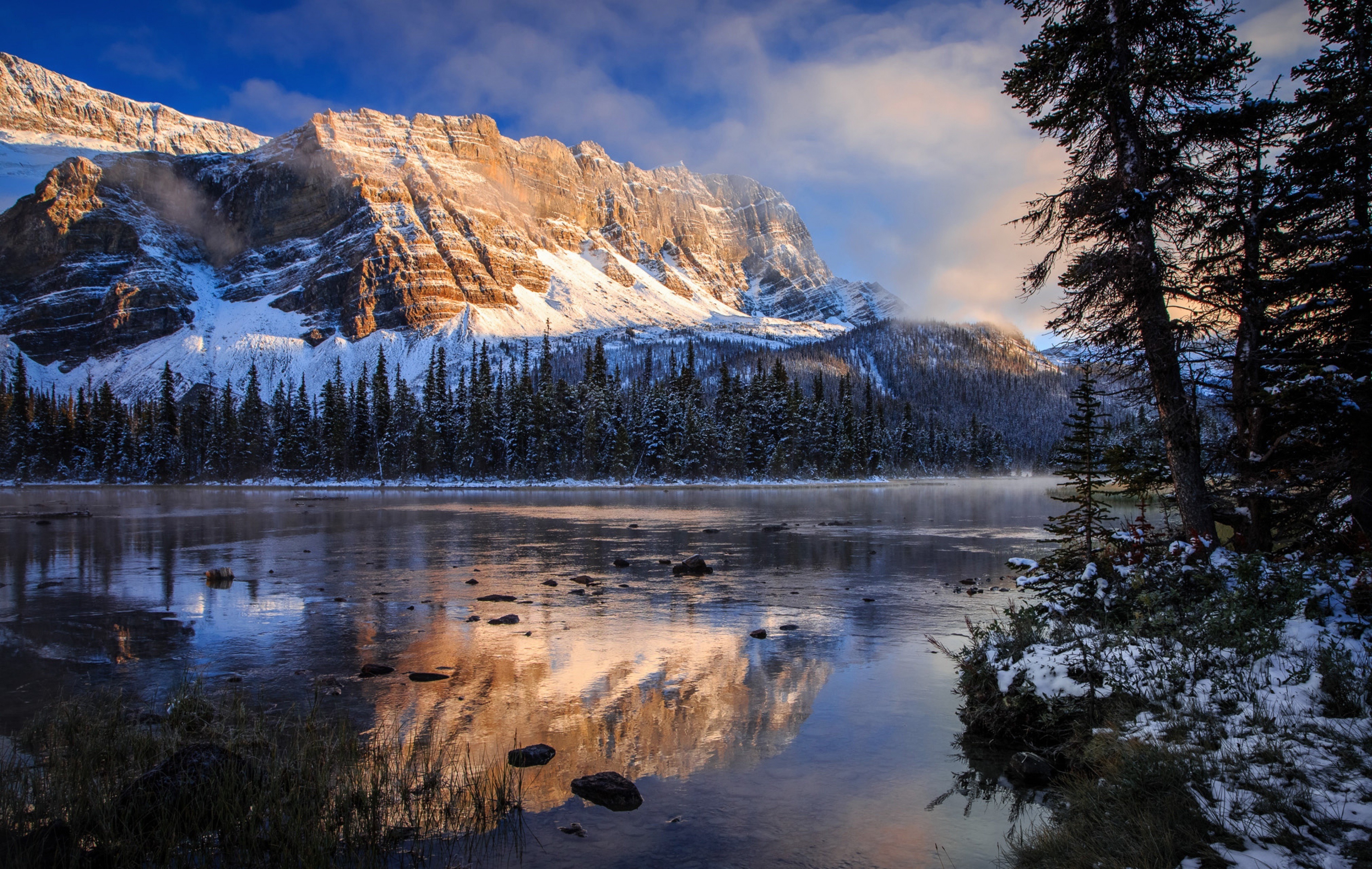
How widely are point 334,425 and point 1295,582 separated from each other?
119 meters

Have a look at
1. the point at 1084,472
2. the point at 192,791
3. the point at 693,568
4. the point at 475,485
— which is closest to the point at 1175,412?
the point at 1084,472

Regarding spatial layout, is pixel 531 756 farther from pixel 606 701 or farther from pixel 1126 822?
pixel 1126 822

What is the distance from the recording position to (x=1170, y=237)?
495 inches

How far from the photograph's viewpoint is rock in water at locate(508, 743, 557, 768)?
905cm

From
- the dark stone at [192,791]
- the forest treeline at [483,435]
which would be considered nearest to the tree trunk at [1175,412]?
the dark stone at [192,791]

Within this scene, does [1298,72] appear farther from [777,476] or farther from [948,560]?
[777,476]

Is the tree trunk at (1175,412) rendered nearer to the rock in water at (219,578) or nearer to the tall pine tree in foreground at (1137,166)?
the tall pine tree in foreground at (1137,166)

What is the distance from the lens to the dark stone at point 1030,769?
8.84 meters

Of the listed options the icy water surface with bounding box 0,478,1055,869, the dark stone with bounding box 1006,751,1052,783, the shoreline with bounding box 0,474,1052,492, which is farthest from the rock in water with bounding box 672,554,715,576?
the shoreline with bounding box 0,474,1052,492

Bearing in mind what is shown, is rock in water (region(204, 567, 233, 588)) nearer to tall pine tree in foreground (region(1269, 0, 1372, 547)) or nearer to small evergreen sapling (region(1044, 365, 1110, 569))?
small evergreen sapling (region(1044, 365, 1110, 569))

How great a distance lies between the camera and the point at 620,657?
14.2 m

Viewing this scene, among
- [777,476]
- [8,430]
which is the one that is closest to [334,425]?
[8,430]

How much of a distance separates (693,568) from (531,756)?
15.9 metres

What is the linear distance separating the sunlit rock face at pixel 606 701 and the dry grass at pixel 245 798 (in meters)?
0.78
